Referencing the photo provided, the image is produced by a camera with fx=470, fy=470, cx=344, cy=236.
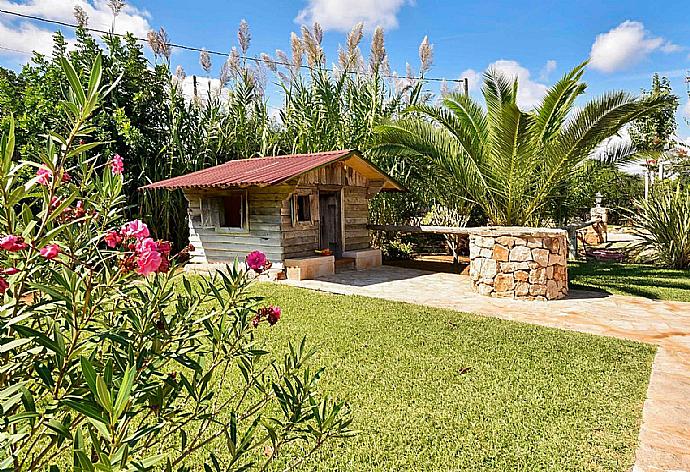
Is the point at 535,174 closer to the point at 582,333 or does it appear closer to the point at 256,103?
the point at 582,333

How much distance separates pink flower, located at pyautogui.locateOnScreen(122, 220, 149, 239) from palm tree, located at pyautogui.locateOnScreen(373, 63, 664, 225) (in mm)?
7582

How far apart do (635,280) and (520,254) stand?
287cm

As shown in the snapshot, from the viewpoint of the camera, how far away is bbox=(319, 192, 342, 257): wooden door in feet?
35.8

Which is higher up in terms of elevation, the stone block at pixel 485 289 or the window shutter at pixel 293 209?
the window shutter at pixel 293 209

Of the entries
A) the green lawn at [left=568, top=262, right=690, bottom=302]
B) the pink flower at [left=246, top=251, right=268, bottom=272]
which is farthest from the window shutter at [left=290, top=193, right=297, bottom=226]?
the pink flower at [left=246, top=251, right=268, bottom=272]

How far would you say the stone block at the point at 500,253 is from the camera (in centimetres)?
752

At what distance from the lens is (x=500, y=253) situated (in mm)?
7570

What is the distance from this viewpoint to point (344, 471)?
2635 mm

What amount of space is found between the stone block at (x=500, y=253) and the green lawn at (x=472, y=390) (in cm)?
176

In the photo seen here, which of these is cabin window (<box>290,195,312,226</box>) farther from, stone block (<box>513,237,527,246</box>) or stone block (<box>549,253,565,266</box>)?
stone block (<box>549,253,565,266</box>)

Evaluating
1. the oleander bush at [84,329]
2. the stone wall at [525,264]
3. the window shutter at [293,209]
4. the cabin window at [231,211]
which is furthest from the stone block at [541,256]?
the oleander bush at [84,329]

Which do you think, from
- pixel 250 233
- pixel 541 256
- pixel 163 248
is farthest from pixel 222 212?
pixel 163 248

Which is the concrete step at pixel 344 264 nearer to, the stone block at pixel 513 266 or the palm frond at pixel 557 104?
the stone block at pixel 513 266

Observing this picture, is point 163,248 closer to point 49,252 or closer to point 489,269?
point 49,252
